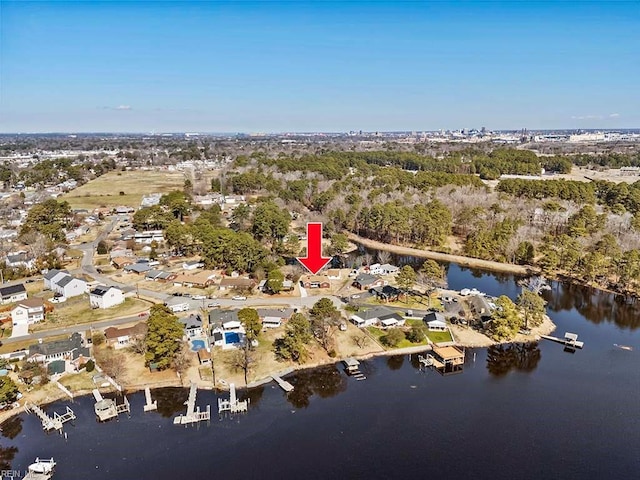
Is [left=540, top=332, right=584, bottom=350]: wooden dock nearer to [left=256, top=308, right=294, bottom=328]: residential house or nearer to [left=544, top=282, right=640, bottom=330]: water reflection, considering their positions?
[left=544, top=282, right=640, bottom=330]: water reflection

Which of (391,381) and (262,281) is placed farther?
(262,281)

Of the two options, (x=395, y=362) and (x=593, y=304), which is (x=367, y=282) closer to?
(x=395, y=362)

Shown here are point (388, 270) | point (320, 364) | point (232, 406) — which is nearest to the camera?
point (232, 406)

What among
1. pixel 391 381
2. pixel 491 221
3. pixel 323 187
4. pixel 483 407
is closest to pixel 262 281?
pixel 391 381

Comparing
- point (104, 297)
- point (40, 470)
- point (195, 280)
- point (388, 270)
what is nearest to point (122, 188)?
point (195, 280)

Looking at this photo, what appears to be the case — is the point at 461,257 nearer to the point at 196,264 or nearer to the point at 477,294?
the point at 477,294

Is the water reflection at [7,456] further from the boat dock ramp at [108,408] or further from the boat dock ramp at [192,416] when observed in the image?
the boat dock ramp at [192,416]
